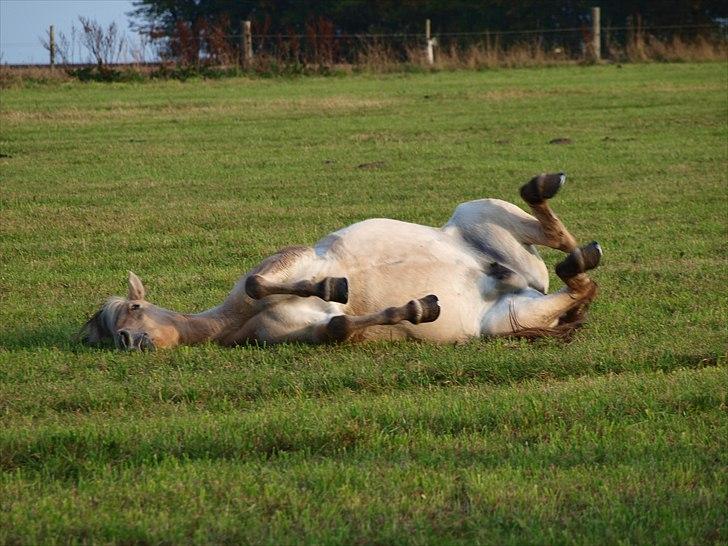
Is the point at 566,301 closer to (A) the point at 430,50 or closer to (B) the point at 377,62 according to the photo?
(B) the point at 377,62

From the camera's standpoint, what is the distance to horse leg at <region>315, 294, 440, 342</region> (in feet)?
20.1

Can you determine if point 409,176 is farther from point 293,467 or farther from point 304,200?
point 293,467

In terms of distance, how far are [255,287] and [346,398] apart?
35.5 inches

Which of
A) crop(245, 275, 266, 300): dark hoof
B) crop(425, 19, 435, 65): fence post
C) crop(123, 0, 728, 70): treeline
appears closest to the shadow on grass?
crop(245, 275, 266, 300): dark hoof

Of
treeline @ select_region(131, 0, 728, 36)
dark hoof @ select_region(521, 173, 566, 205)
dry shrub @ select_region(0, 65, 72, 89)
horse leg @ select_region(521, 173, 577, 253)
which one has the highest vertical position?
treeline @ select_region(131, 0, 728, 36)

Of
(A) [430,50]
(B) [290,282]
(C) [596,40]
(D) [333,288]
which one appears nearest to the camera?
(D) [333,288]

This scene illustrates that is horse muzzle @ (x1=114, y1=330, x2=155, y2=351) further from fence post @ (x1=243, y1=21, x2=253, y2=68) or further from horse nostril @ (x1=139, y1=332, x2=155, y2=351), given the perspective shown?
fence post @ (x1=243, y1=21, x2=253, y2=68)

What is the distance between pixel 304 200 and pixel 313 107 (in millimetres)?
10556

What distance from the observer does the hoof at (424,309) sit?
6.13 metres

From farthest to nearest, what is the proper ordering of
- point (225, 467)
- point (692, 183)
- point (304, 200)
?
1. point (692, 183)
2. point (304, 200)
3. point (225, 467)

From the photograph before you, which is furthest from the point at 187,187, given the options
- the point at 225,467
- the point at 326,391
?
the point at 225,467

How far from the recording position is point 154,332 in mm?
6348

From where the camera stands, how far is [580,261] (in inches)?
264

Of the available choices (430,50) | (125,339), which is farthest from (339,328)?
(430,50)
